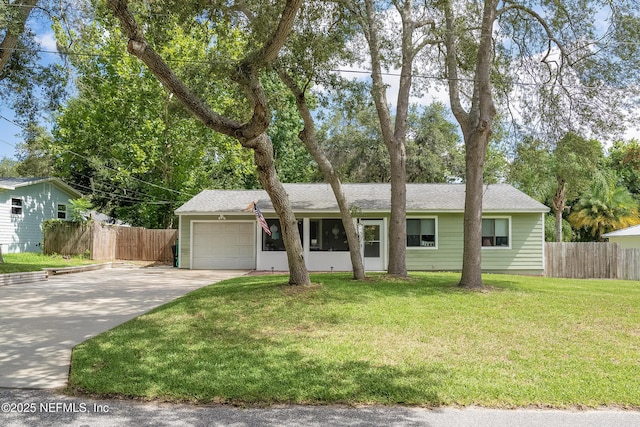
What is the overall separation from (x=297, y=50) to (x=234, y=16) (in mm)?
1659

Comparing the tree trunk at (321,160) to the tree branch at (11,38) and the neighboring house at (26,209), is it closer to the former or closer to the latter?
the tree branch at (11,38)

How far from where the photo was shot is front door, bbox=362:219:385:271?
17.4 m

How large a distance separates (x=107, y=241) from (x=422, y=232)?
1498cm

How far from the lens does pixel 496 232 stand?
17438 mm

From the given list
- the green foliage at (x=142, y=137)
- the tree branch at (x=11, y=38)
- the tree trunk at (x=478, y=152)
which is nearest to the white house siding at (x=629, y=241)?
the tree trunk at (x=478, y=152)

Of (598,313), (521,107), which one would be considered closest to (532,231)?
(521,107)

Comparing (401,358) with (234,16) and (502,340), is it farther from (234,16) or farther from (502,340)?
(234,16)

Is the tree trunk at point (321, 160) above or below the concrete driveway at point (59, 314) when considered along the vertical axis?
above

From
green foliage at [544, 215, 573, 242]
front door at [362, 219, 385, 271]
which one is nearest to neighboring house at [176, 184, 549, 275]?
front door at [362, 219, 385, 271]

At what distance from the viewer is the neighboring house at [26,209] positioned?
20.9 m

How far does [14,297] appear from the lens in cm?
978

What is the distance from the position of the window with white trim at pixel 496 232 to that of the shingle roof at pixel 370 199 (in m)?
0.65

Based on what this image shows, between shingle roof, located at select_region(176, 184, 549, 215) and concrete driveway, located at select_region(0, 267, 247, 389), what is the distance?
16.6 feet

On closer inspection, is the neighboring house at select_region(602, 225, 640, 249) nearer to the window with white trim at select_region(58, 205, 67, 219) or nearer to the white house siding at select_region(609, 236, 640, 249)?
the white house siding at select_region(609, 236, 640, 249)
